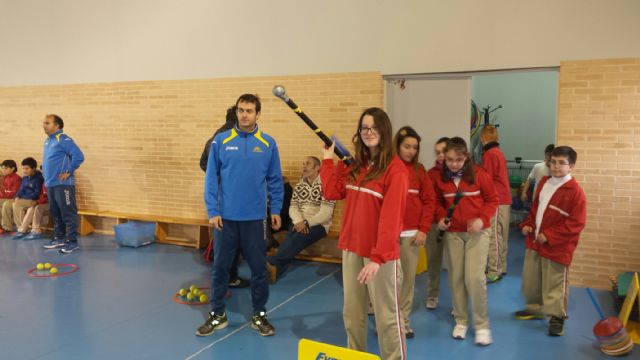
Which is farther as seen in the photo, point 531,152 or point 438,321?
point 531,152

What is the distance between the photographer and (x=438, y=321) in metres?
4.55

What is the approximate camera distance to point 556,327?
13.7 ft

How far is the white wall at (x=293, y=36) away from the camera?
205 inches

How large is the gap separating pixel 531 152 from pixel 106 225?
25.3ft

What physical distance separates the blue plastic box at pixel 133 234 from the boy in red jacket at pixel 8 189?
7.13ft

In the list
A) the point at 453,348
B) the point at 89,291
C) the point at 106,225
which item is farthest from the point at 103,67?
the point at 453,348

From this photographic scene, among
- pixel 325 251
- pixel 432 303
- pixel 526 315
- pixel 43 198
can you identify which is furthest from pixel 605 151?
pixel 43 198

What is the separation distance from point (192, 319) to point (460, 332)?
88.8 inches

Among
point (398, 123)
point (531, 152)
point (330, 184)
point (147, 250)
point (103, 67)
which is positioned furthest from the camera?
point (531, 152)

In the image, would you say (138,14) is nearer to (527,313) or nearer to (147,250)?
(147,250)

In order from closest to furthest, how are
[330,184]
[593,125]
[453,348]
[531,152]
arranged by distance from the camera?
[330,184], [453,348], [593,125], [531,152]

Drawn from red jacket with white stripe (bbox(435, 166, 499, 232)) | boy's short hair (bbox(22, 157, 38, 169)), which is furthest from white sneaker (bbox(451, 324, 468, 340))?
boy's short hair (bbox(22, 157, 38, 169))

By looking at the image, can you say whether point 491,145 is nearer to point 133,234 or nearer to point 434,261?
point 434,261

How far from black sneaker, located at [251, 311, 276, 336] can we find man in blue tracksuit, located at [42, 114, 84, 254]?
383 centimetres
